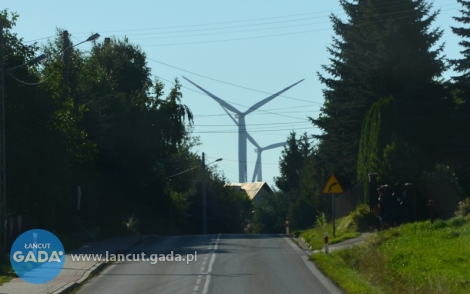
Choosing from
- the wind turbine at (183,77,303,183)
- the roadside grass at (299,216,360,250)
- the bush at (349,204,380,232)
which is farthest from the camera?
the wind turbine at (183,77,303,183)

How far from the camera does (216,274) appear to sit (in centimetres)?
1989

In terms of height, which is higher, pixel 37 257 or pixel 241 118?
pixel 241 118

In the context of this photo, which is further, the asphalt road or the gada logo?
the gada logo

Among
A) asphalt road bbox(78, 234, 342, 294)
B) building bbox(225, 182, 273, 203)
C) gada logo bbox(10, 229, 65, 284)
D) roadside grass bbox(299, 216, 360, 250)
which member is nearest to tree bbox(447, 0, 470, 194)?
roadside grass bbox(299, 216, 360, 250)

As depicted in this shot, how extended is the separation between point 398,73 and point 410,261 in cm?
2066

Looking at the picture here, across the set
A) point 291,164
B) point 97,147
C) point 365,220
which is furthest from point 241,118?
point 365,220

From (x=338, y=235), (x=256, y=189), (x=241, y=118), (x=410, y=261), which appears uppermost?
(x=241, y=118)

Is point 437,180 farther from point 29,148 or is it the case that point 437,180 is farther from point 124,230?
point 124,230

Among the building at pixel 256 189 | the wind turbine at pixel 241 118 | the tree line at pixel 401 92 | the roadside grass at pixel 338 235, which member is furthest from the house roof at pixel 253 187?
the roadside grass at pixel 338 235

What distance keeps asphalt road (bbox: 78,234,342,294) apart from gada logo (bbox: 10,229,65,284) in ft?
4.49

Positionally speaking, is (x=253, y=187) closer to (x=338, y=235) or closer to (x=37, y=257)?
(x=338, y=235)

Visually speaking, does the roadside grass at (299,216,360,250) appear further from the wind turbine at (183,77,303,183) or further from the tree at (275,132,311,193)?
the tree at (275,132,311,193)

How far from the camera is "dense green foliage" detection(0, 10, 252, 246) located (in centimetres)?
3022

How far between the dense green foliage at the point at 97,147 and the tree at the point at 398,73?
42.0ft
